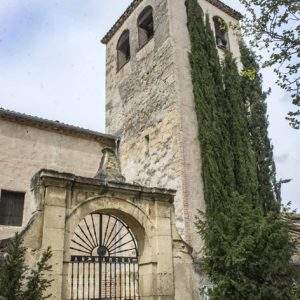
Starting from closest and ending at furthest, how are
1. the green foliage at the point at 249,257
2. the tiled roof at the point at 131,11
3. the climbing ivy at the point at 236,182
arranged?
the green foliage at the point at 249,257 < the climbing ivy at the point at 236,182 < the tiled roof at the point at 131,11

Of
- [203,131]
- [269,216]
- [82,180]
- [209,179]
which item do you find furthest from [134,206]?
[203,131]

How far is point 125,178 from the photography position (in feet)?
39.5

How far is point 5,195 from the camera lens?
42.2ft

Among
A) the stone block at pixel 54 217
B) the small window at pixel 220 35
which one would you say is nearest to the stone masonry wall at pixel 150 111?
Answer: the small window at pixel 220 35

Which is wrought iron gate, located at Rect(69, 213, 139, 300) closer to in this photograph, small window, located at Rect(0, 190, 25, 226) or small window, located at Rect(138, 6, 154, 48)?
small window, located at Rect(0, 190, 25, 226)

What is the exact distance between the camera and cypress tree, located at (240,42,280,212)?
44.6 feet

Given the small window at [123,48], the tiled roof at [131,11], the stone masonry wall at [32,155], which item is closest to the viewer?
the stone masonry wall at [32,155]

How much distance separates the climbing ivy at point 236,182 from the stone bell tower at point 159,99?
0.44m

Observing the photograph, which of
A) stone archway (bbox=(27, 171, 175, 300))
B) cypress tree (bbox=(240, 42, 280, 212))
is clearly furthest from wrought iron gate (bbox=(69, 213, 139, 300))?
cypress tree (bbox=(240, 42, 280, 212))

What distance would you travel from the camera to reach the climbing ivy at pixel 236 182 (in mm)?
6508

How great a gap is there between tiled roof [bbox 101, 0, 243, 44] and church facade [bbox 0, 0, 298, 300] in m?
0.06

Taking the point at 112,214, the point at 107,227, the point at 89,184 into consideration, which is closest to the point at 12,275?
the point at 89,184

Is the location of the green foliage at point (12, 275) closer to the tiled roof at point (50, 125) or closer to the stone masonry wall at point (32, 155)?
the stone masonry wall at point (32, 155)

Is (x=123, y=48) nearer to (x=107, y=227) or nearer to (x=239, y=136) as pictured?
(x=239, y=136)
